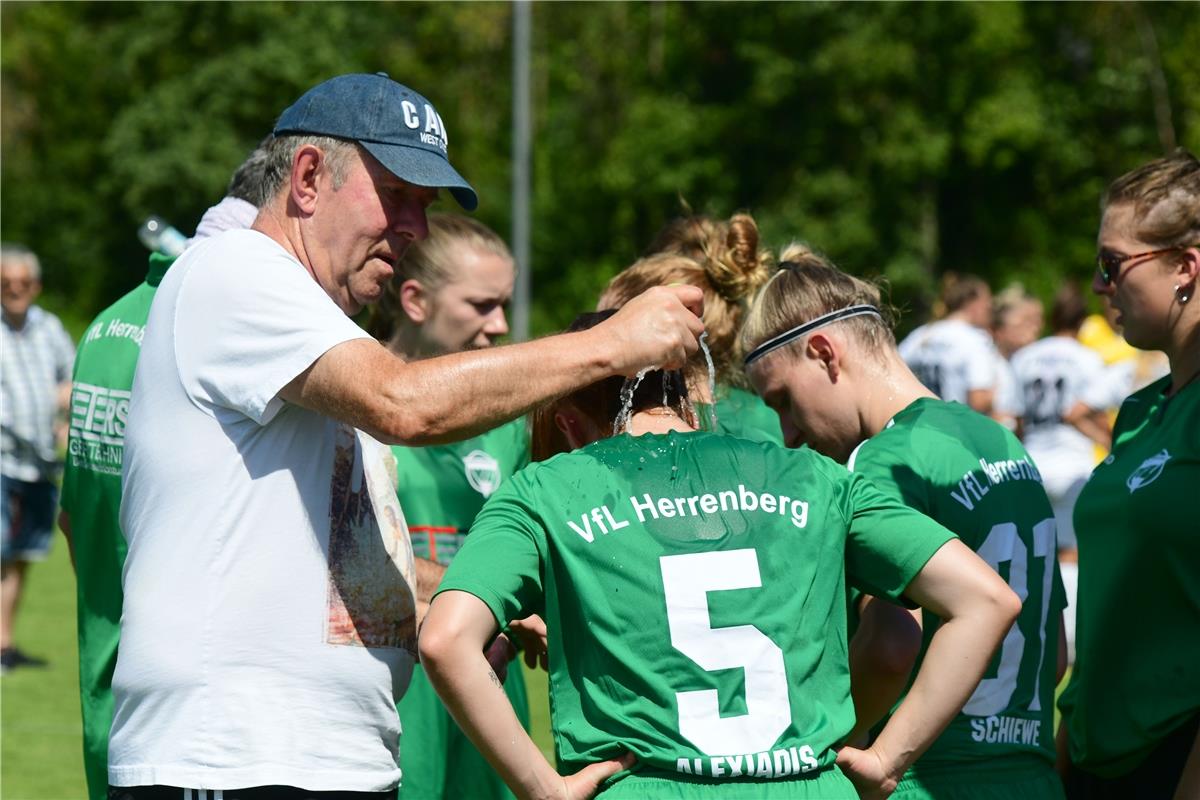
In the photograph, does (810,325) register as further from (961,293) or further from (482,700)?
(961,293)

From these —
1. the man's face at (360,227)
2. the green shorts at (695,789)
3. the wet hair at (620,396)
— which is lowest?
the green shorts at (695,789)

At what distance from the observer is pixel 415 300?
180 inches

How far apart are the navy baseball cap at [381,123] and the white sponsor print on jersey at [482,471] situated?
1573 mm

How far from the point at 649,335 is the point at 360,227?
597 mm

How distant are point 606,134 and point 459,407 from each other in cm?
3146

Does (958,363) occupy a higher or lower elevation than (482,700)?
lower

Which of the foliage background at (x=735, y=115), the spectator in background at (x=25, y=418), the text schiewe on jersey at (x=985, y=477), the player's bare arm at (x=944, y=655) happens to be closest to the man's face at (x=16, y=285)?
the spectator in background at (x=25, y=418)

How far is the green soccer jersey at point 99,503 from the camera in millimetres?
3947

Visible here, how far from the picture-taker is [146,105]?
36188 millimetres

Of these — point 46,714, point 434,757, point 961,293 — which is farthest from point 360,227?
point 961,293

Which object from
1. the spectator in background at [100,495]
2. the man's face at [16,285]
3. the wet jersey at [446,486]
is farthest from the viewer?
the man's face at [16,285]

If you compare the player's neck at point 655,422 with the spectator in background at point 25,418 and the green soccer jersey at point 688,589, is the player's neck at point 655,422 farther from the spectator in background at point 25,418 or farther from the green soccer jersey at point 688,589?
the spectator in background at point 25,418

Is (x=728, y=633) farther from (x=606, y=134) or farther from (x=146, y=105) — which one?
(x=146, y=105)

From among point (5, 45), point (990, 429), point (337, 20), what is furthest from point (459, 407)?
point (5, 45)
